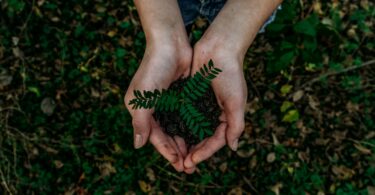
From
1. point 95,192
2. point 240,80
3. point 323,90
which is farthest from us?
point 323,90

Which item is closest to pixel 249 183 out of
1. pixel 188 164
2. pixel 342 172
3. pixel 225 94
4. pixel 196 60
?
pixel 342 172

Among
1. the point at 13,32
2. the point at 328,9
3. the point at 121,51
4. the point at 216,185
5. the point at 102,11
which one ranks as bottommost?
the point at 216,185

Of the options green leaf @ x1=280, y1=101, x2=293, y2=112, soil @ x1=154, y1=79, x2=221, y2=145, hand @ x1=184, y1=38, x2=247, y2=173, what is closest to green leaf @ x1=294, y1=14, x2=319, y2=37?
green leaf @ x1=280, y1=101, x2=293, y2=112

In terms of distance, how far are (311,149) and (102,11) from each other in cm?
260

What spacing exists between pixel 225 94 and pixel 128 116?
1460 mm

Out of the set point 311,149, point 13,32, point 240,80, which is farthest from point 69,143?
point 311,149

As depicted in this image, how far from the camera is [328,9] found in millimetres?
4289

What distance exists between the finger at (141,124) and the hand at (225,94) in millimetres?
382

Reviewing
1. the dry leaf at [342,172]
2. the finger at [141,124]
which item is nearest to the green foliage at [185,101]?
the finger at [141,124]

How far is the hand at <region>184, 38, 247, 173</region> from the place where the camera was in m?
2.63

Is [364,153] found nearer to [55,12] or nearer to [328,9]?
[328,9]

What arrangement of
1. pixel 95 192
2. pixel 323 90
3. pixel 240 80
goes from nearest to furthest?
pixel 240 80 < pixel 95 192 < pixel 323 90

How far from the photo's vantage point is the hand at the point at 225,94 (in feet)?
8.62

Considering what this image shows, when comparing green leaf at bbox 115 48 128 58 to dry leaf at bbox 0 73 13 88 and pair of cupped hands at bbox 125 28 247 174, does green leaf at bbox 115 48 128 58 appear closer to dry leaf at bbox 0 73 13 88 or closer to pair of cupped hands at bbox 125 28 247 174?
dry leaf at bbox 0 73 13 88
